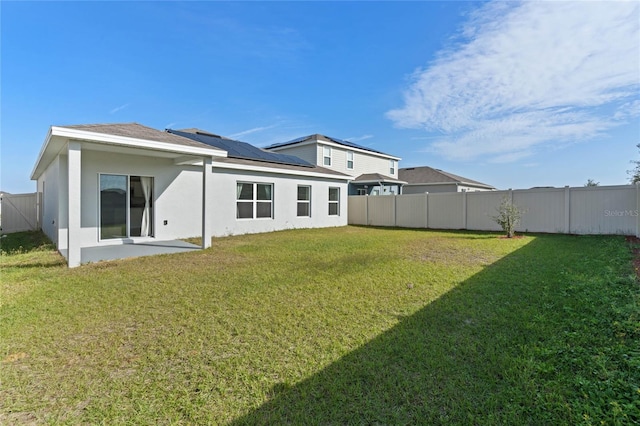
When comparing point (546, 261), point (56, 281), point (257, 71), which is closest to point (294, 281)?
point (56, 281)

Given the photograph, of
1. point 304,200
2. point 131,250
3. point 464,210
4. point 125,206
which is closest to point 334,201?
point 304,200

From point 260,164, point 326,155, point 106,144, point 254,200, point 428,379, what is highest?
point 326,155

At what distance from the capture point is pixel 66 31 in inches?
419

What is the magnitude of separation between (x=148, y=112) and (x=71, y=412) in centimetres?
1976

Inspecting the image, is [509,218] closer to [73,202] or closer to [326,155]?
[326,155]

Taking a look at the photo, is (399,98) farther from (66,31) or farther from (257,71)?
(66,31)

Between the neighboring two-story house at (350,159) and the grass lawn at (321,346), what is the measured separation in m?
16.4

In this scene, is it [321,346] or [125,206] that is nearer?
[321,346]

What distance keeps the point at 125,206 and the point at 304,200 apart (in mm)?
8060

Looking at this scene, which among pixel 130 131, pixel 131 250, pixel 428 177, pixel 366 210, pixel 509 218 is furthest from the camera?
pixel 428 177

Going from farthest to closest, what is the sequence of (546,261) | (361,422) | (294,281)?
(546,261) < (294,281) < (361,422)

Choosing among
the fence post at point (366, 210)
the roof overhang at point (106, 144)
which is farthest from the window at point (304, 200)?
the roof overhang at point (106, 144)

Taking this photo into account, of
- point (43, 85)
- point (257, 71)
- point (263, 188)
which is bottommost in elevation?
point (263, 188)

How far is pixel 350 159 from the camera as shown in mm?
23906
